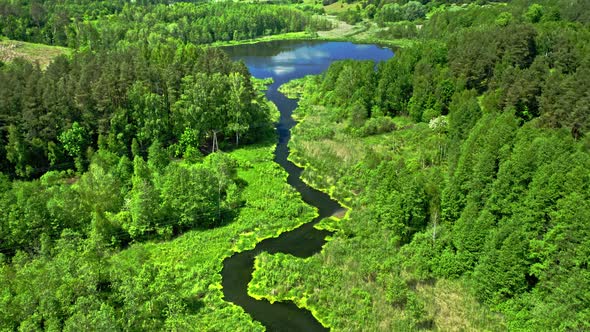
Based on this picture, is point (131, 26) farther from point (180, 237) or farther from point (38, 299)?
point (38, 299)

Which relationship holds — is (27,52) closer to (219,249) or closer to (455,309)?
(219,249)

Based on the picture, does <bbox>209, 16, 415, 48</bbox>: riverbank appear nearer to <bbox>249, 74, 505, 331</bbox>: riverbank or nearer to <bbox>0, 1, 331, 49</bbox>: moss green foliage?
<bbox>0, 1, 331, 49</bbox>: moss green foliage

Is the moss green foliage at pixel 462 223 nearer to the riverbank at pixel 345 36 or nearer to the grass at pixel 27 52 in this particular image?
the grass at pixel 27 52

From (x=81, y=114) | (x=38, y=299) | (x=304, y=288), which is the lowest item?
(x=304, y=288)

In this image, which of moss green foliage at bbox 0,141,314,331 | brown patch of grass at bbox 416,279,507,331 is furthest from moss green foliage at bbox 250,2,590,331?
moss green foliage at bbox 0,141,314,331

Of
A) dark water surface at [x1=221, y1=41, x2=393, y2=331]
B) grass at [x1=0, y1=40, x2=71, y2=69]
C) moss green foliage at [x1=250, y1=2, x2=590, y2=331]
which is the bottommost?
dark water surface at [x1=221, y1=41, x2=393, y2=331]

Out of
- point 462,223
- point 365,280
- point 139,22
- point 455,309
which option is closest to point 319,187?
point 365,280

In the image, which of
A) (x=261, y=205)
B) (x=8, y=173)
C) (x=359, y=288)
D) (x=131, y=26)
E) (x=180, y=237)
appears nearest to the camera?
(x=359, y=288)

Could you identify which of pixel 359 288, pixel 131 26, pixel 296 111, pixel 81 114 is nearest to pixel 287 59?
pixel 131 26
